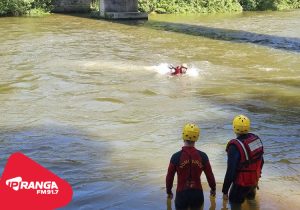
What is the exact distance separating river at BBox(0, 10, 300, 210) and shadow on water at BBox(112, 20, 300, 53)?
0.67ft

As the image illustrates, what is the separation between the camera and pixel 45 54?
23.4 meters

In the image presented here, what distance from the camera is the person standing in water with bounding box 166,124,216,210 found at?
21.6 feet

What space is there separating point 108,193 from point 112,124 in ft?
14.4

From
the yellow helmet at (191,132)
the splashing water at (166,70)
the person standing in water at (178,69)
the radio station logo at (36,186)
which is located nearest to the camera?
the radio station logo at (36,186)

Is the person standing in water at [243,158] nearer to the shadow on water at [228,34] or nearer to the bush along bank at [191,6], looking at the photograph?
the shadow on water at [228,34]

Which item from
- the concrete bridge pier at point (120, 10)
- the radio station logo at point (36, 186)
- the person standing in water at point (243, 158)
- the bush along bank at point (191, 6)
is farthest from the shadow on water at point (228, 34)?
the radio station logo at point (36, 186)

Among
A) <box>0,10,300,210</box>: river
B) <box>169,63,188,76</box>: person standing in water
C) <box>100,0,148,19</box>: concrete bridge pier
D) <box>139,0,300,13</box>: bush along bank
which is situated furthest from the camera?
<box>139,0,300,13</box>: bush along bank

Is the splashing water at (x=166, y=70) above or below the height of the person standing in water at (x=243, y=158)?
below

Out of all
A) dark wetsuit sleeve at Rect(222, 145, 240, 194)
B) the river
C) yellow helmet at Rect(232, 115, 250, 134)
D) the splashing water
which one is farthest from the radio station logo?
the splashing water

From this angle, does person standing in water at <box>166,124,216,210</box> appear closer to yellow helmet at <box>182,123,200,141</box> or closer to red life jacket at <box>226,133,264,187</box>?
yellow helmet at <box>182,123,200,141</box>

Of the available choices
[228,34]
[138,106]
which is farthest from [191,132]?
[228,34]

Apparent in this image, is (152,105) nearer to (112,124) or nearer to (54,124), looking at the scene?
(112,124)

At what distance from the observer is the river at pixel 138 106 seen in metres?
9.04

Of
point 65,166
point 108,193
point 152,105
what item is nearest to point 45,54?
point 152,105
